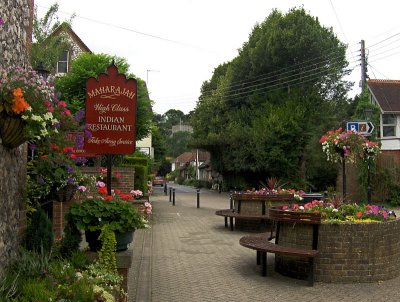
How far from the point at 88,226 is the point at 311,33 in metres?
32.8

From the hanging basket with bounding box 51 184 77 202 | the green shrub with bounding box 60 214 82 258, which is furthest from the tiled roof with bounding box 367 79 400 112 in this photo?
the green shrub with bounding box 60 214 82 258

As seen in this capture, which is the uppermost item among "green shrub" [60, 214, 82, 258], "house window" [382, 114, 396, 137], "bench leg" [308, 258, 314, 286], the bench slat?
"house window" [382, 114, 396, 137]

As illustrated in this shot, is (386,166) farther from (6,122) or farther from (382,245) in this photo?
(6,122)

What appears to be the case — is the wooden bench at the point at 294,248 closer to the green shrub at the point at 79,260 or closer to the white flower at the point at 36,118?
the green shrub at the point at 79,260

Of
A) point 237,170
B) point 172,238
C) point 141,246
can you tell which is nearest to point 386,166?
point 237,170

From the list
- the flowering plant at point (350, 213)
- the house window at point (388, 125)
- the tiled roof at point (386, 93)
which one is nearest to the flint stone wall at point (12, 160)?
the flowering plant at point (350, 213)

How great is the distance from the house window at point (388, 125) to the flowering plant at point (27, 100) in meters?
30.7

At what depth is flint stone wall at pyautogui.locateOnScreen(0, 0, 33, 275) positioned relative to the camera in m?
4.92

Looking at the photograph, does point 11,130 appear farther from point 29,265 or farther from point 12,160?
point 29,265

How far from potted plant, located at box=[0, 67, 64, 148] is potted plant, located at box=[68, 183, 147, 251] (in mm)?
1403

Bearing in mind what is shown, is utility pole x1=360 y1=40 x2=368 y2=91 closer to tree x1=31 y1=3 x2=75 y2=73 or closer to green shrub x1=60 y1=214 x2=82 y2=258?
tree x1=31 y1=3 x2=75 y2=73

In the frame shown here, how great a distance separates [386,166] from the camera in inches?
980

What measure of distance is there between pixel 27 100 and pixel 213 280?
15.1 ft

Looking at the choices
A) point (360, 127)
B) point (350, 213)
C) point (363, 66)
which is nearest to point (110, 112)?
point (350, 213)
